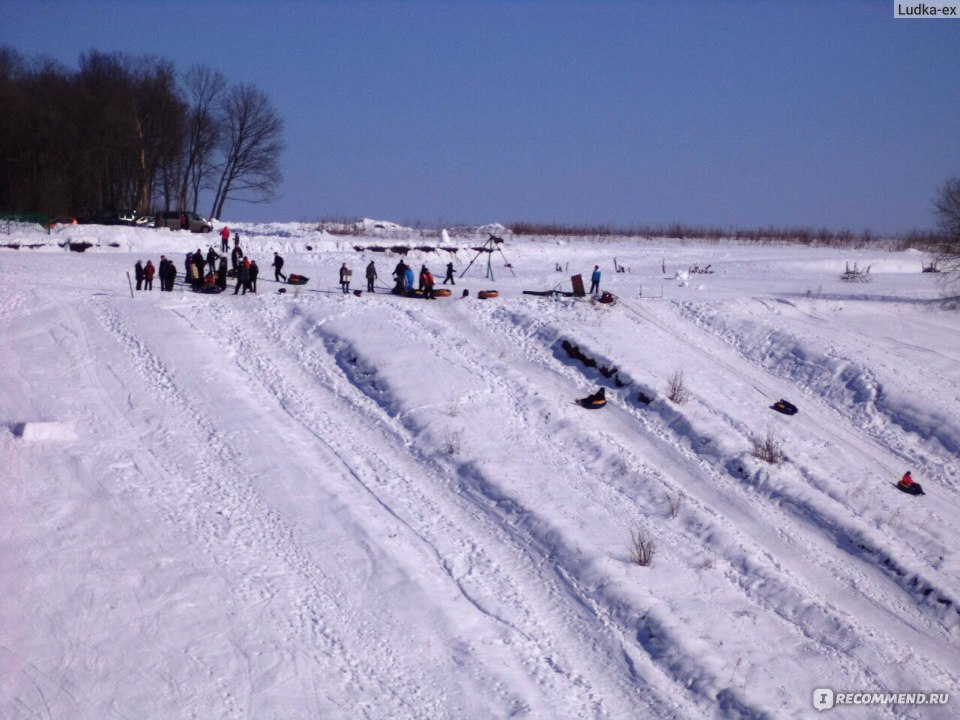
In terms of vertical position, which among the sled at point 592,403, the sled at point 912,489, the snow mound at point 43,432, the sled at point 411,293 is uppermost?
the sled at point 411,293

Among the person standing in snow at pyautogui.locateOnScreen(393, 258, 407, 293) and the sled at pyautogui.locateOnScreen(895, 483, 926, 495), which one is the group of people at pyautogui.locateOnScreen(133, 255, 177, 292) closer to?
the person standing in snow at pyautogui.locateOnScreen(393, 258, 407, 293)

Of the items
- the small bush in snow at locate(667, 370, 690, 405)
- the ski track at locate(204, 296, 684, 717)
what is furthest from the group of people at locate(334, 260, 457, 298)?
the small bush in snow at locate(667, 370, 690, 405)

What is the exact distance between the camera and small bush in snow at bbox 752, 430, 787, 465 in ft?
56.3

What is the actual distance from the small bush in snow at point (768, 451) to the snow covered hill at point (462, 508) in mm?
196

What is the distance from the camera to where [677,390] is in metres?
19.5

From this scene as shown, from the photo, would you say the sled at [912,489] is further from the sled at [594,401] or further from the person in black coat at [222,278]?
the person in black coat at [222,278]

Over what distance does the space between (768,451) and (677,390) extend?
2.82m

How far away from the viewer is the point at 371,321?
23.7 meters

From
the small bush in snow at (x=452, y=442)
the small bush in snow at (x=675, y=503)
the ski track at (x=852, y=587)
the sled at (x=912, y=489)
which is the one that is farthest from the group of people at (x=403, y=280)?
the ski track at (x=852, y=587)

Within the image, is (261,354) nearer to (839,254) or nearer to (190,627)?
(190,627)

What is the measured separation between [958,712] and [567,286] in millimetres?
22419

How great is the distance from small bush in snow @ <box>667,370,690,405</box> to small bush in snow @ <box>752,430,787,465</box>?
1937 millimetres

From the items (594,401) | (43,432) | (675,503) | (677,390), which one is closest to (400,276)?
(594,401)

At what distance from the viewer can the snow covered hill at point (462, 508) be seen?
1045cm
